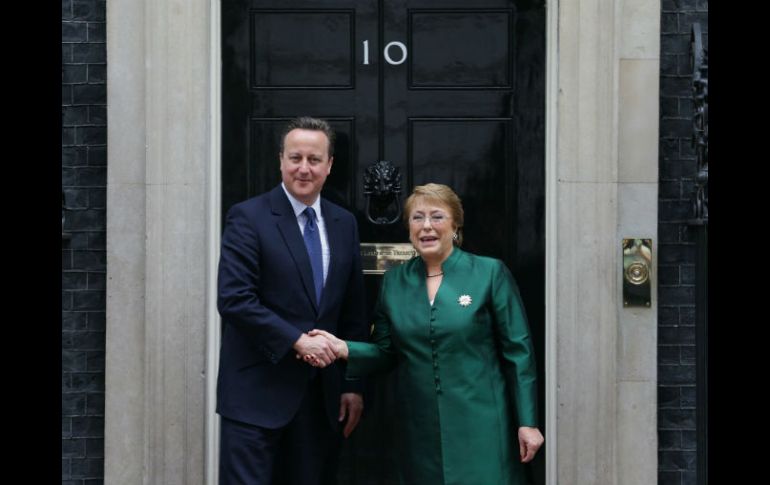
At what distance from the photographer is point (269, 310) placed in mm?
4328

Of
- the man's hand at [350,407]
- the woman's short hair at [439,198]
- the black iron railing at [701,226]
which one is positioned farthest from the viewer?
the black iron railing at [701,226]

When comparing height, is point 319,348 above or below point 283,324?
below

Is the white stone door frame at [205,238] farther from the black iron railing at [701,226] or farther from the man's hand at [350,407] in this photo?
the man's hand at [350,407]

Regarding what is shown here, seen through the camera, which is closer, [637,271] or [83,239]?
[637,271]

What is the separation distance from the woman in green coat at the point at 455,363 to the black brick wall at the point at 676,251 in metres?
1.26

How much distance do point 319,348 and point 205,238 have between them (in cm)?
123

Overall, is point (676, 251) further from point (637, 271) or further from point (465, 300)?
point (465, 300)

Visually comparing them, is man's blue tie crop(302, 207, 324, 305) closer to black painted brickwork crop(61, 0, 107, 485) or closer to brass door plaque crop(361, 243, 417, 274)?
brass door plaque crop(361, 243, 417, 274)

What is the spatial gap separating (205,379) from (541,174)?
2016mm

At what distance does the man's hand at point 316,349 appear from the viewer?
4297 millimetres

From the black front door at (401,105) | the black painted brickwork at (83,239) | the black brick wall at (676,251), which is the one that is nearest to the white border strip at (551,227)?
the black front door at (401,105)

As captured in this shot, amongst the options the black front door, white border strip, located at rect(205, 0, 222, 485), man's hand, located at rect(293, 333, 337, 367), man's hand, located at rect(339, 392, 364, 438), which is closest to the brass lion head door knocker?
the black front door

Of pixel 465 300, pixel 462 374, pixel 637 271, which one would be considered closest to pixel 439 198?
pixel 465 300

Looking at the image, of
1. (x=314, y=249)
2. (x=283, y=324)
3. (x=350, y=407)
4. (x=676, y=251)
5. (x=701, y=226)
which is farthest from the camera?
(x=676, y=251)
